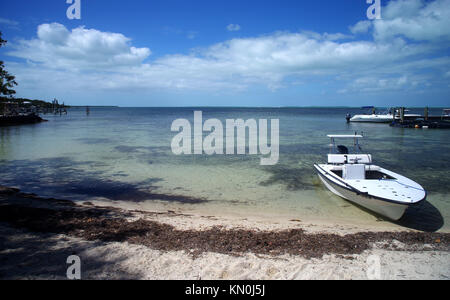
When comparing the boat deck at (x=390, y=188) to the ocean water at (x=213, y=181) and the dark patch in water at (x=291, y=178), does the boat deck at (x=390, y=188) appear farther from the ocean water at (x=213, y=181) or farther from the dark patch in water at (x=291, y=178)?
the dark patch in water at (x=291, y=178)

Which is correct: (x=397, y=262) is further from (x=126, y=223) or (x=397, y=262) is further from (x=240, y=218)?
(x=126, y=223)

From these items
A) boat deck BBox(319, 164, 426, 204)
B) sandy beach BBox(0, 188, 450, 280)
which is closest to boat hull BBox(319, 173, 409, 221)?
boat deck BBox(319, 164, 426, 204)

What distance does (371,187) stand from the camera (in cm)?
920

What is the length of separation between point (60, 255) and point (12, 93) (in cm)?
799

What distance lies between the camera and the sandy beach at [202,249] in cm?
496

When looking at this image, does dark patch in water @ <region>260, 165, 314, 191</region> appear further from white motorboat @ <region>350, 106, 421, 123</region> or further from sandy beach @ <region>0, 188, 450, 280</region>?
white motorboat @ <region>350, 106, 421, 123</region>

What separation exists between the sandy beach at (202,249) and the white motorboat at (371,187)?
119cm

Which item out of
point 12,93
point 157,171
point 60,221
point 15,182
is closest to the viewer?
point 60,221

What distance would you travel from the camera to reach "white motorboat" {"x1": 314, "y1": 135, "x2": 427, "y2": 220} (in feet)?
26.9

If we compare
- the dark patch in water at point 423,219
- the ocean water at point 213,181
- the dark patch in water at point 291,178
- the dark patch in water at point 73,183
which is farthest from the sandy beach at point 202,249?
the dark patch in water at point 291,178

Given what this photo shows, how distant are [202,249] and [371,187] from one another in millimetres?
6632

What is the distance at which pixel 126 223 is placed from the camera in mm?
7449

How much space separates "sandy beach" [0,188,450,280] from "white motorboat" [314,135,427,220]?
119cm
